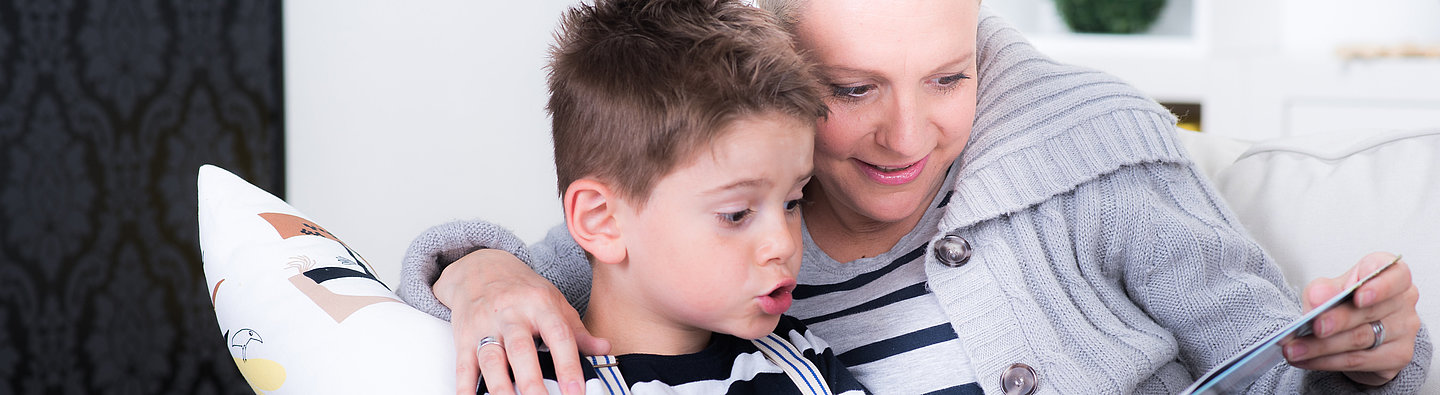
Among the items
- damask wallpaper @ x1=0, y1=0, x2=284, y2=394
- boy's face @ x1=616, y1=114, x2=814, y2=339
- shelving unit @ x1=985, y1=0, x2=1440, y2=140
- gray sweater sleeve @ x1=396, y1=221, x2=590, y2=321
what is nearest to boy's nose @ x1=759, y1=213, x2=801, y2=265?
boy's face @ x1=616, y1=114, x2=814, y2=339

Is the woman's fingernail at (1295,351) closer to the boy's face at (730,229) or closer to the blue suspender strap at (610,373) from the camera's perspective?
the boy's face at (730,229)

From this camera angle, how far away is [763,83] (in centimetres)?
90

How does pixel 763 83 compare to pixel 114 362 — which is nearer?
pixel 763 83

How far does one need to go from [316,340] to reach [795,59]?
0.49 meters

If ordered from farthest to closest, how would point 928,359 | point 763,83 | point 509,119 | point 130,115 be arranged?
1. point 509,119
2. point 130,115
3. point 928,359
4. point 763,83

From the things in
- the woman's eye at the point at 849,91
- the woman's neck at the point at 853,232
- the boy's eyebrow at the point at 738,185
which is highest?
→ the woman's eye at the point at 849,91

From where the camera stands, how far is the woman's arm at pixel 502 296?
2.91 feet

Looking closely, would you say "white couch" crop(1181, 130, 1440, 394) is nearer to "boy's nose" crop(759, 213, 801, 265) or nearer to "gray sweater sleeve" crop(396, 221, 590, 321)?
"boy's nose" crop(759, 213, 801, 265)

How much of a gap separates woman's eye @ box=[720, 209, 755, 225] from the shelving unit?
248 centimetres

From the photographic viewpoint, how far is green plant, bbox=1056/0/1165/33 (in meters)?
3.19

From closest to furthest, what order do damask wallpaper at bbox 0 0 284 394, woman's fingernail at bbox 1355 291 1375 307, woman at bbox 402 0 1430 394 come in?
woman's fingernail at bbox 1355 291 1375 307 < woman at bbox 402 0 1430 394 < damask wallpaper at bbox 0 0 284 394

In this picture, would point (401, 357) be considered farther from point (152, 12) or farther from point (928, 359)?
point (152, 12)

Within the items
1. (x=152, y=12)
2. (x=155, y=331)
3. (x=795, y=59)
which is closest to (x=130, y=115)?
(x=152, y=12)

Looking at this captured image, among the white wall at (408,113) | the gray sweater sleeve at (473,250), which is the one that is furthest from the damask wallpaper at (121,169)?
the gray sweater sleeve at (473,250)
